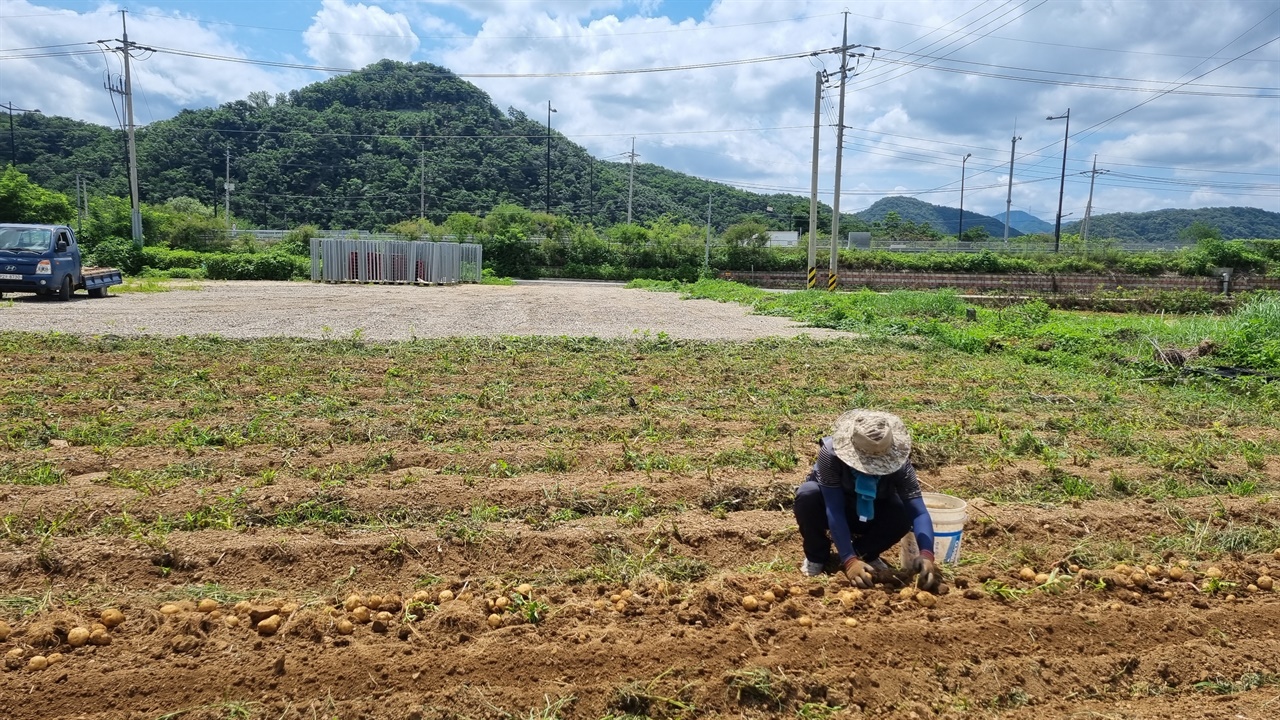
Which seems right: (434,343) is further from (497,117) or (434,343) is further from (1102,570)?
(497,117)

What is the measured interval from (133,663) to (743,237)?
4486 cm

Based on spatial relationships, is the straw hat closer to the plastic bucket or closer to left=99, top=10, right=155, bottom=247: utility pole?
the plastic bucket

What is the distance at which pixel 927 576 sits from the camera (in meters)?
3.41

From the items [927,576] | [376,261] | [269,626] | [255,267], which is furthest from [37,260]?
[927,576]

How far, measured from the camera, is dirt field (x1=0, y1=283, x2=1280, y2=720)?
8.97ft

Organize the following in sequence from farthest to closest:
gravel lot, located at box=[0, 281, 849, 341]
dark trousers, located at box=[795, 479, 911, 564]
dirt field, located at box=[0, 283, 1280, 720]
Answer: gravel lot, located at box=[0, 281, 849, 341]
dark trousers, located at box=[795, 479, 911, 564]
dirt field, located at box=[0, 283, 1280, 720]

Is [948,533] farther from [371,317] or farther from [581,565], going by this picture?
[371,317]

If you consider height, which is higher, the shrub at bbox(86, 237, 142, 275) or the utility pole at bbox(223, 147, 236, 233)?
the utility pole at bbox(223, 147, 236, 233)

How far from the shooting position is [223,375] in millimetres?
8750

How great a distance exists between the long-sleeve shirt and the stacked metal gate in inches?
1216

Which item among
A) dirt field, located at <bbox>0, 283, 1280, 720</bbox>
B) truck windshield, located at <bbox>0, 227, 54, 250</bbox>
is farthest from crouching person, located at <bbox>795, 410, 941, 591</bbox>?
truck windshield, located at <bbox>0, 227, 54, 250</bbox>

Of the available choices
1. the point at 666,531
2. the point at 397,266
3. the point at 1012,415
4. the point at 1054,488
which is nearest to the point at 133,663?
the point at 666,531

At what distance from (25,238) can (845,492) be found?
2163 centimetres

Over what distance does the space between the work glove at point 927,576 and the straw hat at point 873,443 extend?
0.45 m
